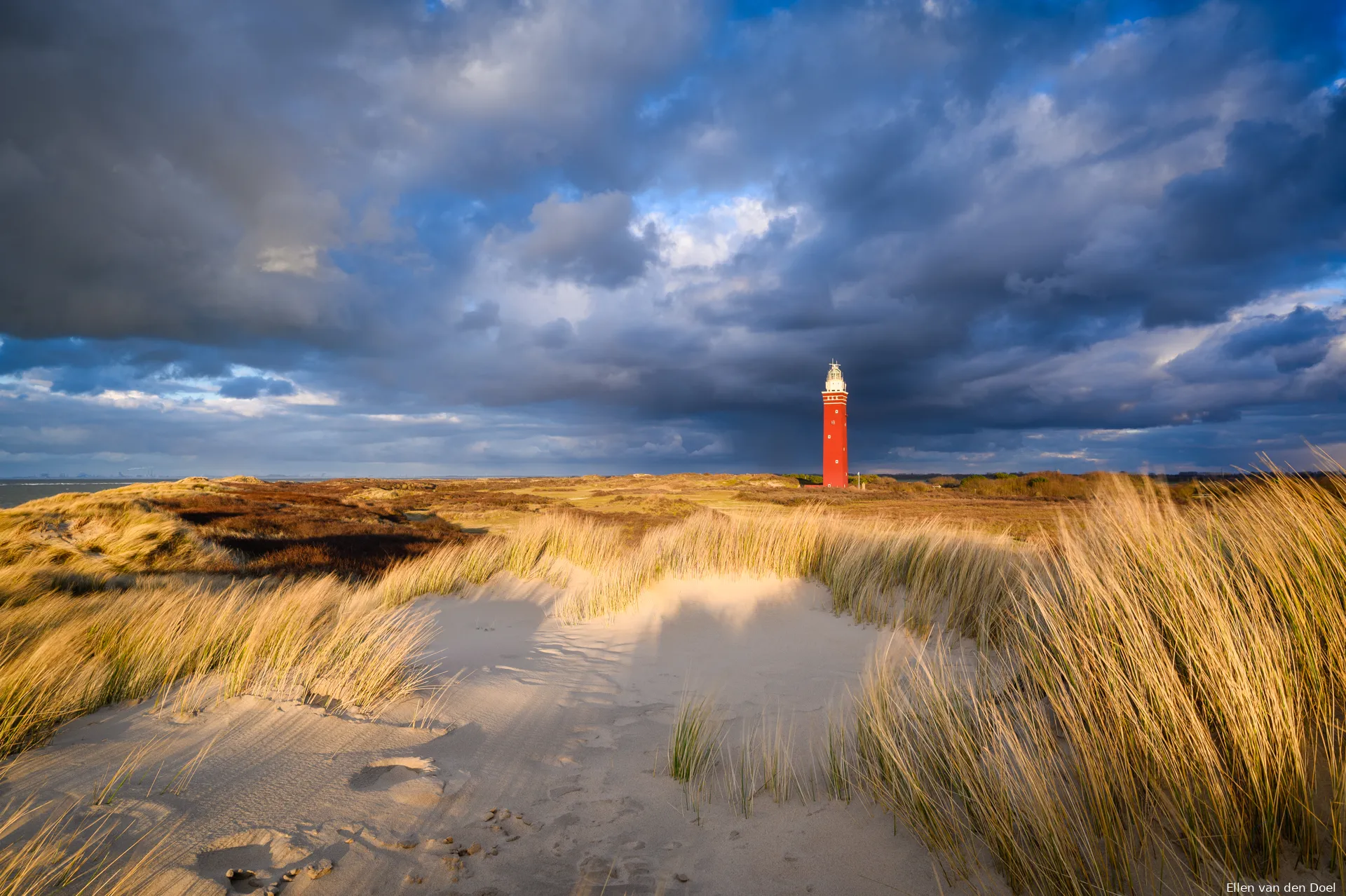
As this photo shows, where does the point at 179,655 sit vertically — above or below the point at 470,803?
above

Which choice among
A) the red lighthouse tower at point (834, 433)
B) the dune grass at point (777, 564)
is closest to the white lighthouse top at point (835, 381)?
the red lighthouse tower at point (834, 433)

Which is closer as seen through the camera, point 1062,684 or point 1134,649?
point 1134,649

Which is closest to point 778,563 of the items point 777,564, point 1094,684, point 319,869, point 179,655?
point 777,564

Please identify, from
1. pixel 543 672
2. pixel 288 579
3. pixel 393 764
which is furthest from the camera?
pixel 288 579

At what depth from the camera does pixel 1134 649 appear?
2799 mm

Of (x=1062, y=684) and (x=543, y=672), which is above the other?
(x=1062, y=684)

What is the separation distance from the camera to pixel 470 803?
2.97m

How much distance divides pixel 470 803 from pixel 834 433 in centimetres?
4173

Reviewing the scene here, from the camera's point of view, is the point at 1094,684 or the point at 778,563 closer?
the point at 1094,684

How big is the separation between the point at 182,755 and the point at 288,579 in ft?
19.0

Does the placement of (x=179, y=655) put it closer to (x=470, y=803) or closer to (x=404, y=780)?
(x=404, y=780)

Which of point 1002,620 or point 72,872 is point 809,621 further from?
point 72,872

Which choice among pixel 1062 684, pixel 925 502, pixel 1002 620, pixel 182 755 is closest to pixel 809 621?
pixel 1002 620

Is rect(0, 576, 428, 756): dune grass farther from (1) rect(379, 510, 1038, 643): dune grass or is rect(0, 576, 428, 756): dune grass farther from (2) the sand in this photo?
(1) rect(379, 510, 1038, 643): dune grass
